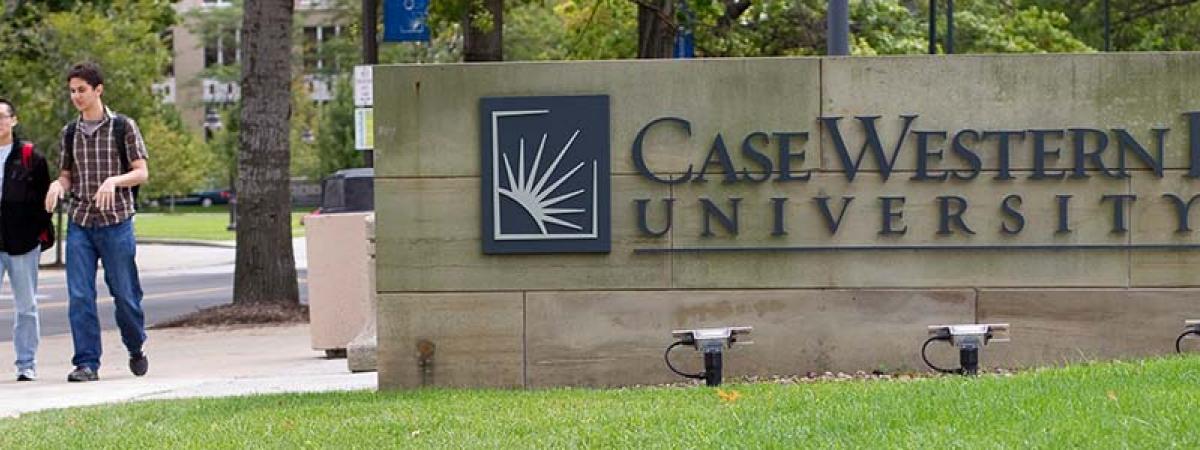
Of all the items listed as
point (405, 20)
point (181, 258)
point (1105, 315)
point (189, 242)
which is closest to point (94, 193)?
point (1105, 315)

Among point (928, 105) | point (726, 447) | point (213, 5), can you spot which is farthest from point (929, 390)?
point (213, 5)

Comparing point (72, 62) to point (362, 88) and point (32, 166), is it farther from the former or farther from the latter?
point (32, 166)

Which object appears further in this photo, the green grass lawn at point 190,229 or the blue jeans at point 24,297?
the green grass lawn at point 190,229

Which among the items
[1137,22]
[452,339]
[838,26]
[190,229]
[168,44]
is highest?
[168,44]

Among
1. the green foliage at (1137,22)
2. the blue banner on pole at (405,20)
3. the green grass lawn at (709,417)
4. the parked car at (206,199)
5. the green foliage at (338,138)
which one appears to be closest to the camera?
the green grass lawn at (709,417)

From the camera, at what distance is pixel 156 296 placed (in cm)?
2766

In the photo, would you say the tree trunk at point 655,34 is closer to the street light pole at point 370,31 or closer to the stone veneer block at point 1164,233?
the street light pole at point 370,31

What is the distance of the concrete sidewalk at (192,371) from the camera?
37.0 feet

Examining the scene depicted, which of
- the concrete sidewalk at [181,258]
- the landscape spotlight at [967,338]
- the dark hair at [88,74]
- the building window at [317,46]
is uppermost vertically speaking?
the building window at [317,46]

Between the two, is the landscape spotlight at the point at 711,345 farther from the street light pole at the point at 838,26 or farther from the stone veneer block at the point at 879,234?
the street light pole at the point at 838,26

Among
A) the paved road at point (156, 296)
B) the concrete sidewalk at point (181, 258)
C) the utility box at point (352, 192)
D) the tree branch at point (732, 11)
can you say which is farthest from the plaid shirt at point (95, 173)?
the concrete sidewalk at point (181, 258)

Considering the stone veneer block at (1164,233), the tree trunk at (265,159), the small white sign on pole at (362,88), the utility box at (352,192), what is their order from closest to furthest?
the stone veneer block at (1164,233) < the tree trunk at (265,159) < the small white sign on pole at (362,88) < the utility box at (352,192)

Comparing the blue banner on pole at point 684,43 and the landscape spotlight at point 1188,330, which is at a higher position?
the blue banner on pole at point 684,43

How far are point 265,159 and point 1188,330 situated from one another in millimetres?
11640
